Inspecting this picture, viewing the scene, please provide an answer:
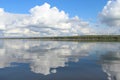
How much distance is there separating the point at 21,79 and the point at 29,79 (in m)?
0.72

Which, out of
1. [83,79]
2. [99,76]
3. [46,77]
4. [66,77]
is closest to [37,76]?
[46,77]

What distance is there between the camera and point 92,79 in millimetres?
22859

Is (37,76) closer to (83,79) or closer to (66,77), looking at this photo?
(66,77)

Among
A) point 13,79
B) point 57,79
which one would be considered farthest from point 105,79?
point 13,79

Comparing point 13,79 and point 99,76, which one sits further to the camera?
point 99,76

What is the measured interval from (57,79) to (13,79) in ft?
12.8

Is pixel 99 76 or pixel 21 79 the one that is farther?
pixel 99 76

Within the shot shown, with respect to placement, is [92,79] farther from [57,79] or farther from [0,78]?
[0,78]

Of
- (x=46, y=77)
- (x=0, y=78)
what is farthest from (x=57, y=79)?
(x=0, y=78)

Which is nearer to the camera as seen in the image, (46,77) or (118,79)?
(118,79)

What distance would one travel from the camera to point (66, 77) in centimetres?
2395

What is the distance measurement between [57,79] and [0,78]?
17.0 ft

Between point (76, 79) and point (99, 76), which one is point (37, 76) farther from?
point (99, 76)

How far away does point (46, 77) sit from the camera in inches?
923
